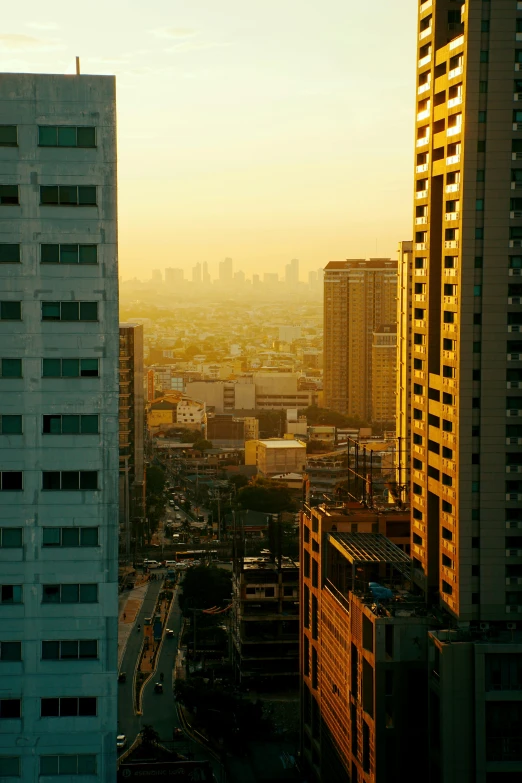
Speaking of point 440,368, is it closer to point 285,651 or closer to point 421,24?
point 421,24

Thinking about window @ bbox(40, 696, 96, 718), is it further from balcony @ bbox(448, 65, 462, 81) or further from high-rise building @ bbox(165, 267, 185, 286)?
high-rise building @ bbox(165, 267, 185, 286)

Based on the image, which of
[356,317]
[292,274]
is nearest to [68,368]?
[356,317]

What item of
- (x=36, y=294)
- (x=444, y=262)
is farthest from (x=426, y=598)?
(x=36, y=294)

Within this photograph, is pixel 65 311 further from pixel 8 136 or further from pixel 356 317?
pixel 356 317

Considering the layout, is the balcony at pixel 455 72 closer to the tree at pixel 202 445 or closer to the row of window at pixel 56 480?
the row of window at pixel 56 480

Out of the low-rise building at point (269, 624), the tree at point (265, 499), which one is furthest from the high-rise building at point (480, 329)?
the tree at point (265, 499)

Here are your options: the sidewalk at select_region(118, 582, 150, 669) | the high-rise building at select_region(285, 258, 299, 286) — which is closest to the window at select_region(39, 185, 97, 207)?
the sidewalk at select_region(118, 582, 150, 669)
